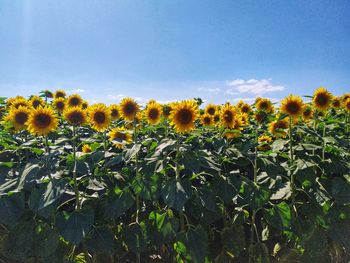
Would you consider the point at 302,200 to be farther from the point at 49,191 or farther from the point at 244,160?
the point at 49,191

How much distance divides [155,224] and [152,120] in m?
1.57

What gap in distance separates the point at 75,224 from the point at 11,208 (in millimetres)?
629

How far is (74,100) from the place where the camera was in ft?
24.6

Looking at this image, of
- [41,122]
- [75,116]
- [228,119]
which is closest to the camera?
[41,122]

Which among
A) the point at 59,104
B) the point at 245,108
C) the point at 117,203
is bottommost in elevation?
the point at 117,203

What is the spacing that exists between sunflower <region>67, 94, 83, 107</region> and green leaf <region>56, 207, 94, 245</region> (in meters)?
4.54

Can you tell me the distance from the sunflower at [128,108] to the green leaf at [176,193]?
1.32 meters

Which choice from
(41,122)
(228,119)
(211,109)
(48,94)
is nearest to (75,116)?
(41,122)

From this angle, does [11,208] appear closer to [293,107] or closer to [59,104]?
[293,107]

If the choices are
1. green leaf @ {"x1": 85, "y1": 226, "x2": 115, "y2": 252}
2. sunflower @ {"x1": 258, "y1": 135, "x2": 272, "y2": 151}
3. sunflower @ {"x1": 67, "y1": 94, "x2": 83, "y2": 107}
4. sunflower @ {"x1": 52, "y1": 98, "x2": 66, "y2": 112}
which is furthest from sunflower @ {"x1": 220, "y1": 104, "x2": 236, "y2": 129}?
sunflower @ {"x1": 52, "y1": 98, "x2": 66, "y2": 112}

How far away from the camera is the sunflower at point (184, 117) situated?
3.60 metres

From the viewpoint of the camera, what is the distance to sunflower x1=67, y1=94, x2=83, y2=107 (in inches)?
293

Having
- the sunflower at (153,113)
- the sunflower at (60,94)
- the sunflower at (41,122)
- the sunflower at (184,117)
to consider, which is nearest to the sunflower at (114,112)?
the sunflower at (153,113)

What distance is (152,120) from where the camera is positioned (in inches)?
180
